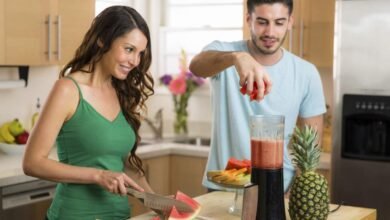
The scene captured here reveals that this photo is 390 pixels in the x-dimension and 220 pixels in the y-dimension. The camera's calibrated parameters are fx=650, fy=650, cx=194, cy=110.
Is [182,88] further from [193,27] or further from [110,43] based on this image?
[110,43]

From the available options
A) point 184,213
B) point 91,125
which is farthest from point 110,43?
point 184,213

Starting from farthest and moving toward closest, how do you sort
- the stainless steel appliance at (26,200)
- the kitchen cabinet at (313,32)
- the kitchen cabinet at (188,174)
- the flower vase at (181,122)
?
the flower vase at (181,122) < the kitchen cabinet at (188,174) < the kitchen cabinet at (313,32) < the stainless steel appliance at (26,200)

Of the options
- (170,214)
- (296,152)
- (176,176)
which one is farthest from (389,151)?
(170,214)

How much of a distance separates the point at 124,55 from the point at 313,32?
2078 millimetres

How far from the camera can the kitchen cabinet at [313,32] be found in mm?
4047

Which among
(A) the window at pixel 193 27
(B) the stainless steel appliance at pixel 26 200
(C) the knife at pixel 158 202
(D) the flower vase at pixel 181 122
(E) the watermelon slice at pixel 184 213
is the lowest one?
(B) the stainless steel appliance at pixel 26 200

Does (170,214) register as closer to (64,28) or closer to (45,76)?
(64,28)

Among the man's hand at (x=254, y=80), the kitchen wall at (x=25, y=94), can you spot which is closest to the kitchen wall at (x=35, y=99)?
the kitchen wall at (x=25, y=94)

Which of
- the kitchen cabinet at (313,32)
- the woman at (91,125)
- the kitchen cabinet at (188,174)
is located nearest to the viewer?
the woman at (91,125)

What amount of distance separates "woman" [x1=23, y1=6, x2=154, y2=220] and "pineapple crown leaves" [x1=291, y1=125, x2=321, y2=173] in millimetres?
560

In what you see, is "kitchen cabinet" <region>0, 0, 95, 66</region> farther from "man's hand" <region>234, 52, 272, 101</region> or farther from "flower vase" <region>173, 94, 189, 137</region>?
"man's hand" <region>234, 52, 272, 101</region>

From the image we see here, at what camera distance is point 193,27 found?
5043 mm

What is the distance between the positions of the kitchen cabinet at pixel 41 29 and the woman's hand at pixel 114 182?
1.62 meters

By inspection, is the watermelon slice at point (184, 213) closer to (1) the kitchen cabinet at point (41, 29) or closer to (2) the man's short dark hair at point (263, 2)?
(2) the man's short dark hair at point (263, 2)
